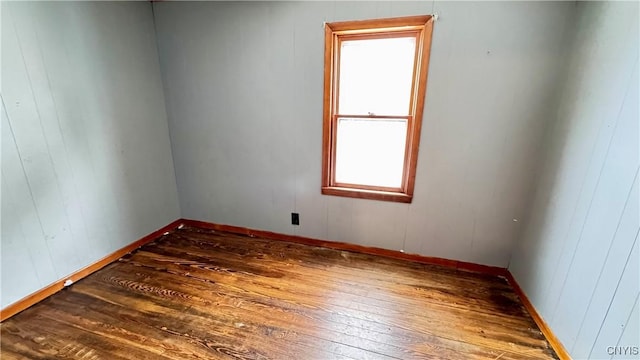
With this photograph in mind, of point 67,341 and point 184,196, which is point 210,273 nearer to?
point 67,341

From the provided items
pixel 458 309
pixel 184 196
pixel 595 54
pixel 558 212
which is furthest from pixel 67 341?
pixel 595 54

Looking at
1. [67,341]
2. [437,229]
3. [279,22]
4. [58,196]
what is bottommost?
[67,341]

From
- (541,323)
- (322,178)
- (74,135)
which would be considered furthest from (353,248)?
(74,135)

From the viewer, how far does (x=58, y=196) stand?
6.26ft

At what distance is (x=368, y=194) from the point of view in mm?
2354

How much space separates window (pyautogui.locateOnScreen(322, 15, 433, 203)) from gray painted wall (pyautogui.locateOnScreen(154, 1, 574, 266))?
0.08m

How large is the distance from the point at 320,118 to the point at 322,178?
0.53m

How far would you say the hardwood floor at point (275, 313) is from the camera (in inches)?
58.8

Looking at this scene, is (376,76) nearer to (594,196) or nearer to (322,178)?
(322,178)

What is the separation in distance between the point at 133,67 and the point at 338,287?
2.54 metres

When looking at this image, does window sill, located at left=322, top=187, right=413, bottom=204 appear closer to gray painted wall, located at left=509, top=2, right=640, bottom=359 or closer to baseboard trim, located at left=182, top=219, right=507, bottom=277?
baseboard trim, located at left=182, top=219, right=507, bottom=277

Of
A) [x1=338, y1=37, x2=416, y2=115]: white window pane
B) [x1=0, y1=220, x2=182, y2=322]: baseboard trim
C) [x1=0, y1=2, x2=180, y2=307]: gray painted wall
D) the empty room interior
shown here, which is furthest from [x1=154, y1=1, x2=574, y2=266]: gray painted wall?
[x1=0, y1=220, x2=182, y2=322]: baseboard trim

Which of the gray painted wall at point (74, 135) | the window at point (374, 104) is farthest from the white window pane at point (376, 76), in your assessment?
the gray painted wall at point (74, 135)

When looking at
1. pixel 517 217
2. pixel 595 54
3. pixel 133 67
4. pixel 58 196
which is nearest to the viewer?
pixel 595 54
